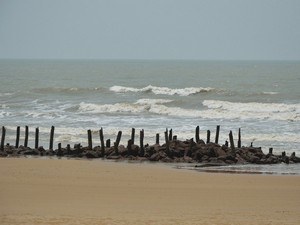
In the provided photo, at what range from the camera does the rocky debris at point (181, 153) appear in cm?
2506

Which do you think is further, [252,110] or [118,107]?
[118,107]

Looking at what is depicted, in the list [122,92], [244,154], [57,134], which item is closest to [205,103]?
[122,92]

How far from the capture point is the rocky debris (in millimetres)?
25062

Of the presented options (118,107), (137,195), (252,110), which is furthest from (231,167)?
(118,107)

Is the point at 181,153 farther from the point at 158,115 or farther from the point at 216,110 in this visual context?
the point at 216,110

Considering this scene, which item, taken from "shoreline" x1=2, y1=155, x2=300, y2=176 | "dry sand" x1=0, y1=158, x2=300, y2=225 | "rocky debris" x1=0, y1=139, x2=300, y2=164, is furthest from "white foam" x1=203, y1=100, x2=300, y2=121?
"dry sand" x1=0, y1=158, x2=300, y2=225

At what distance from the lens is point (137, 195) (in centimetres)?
1784

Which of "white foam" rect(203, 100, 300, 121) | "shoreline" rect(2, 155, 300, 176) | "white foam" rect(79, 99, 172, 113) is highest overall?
"white foam" rect(203, 100, 300, 121)

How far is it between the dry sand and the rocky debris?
1814 millimetres

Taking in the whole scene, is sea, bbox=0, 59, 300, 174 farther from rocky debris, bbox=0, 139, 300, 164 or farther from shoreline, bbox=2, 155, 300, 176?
rocky debris, bbox=0, 139, 300, 164

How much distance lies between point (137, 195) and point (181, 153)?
8.12 m

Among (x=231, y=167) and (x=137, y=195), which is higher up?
(x=137, y=195)

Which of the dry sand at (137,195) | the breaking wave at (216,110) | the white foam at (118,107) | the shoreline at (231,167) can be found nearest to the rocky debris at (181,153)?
the shoreline at (231,167)

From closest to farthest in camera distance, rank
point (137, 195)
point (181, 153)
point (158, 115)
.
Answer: point (137, 195)
point (181, 153)
point (158, 115)
